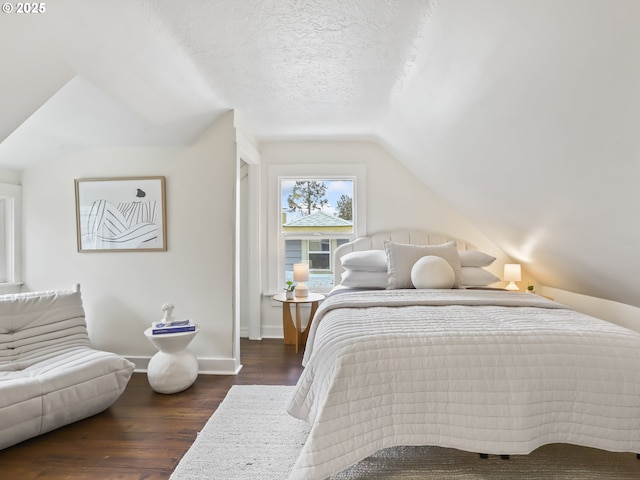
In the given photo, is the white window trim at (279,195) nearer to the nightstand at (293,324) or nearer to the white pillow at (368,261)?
the nightstand at (293,324)

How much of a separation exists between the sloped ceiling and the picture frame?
37 centimetres

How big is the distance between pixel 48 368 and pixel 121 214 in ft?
4.52

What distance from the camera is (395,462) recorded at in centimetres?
175

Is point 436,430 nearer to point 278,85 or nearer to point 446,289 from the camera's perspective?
point 446,289

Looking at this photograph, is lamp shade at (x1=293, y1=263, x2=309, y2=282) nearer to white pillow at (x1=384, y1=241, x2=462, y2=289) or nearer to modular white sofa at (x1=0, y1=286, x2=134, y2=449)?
white pillow at (x1=384, y1=241, x2=462, y2=289)

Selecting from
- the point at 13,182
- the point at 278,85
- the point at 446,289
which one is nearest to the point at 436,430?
the point at 446,289

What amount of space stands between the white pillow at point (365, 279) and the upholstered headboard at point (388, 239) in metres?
0.59

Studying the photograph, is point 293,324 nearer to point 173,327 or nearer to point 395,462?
point 173,327

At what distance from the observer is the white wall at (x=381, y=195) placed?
3.93m

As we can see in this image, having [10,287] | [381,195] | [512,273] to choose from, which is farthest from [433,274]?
[10,287]

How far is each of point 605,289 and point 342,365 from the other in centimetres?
249

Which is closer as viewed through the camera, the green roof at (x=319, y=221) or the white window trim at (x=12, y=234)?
the white window trim at (x=12, y=234)

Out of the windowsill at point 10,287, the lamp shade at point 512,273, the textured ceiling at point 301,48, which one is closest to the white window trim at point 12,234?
the windowsill at point 10,287

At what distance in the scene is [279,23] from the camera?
1.83 metres
